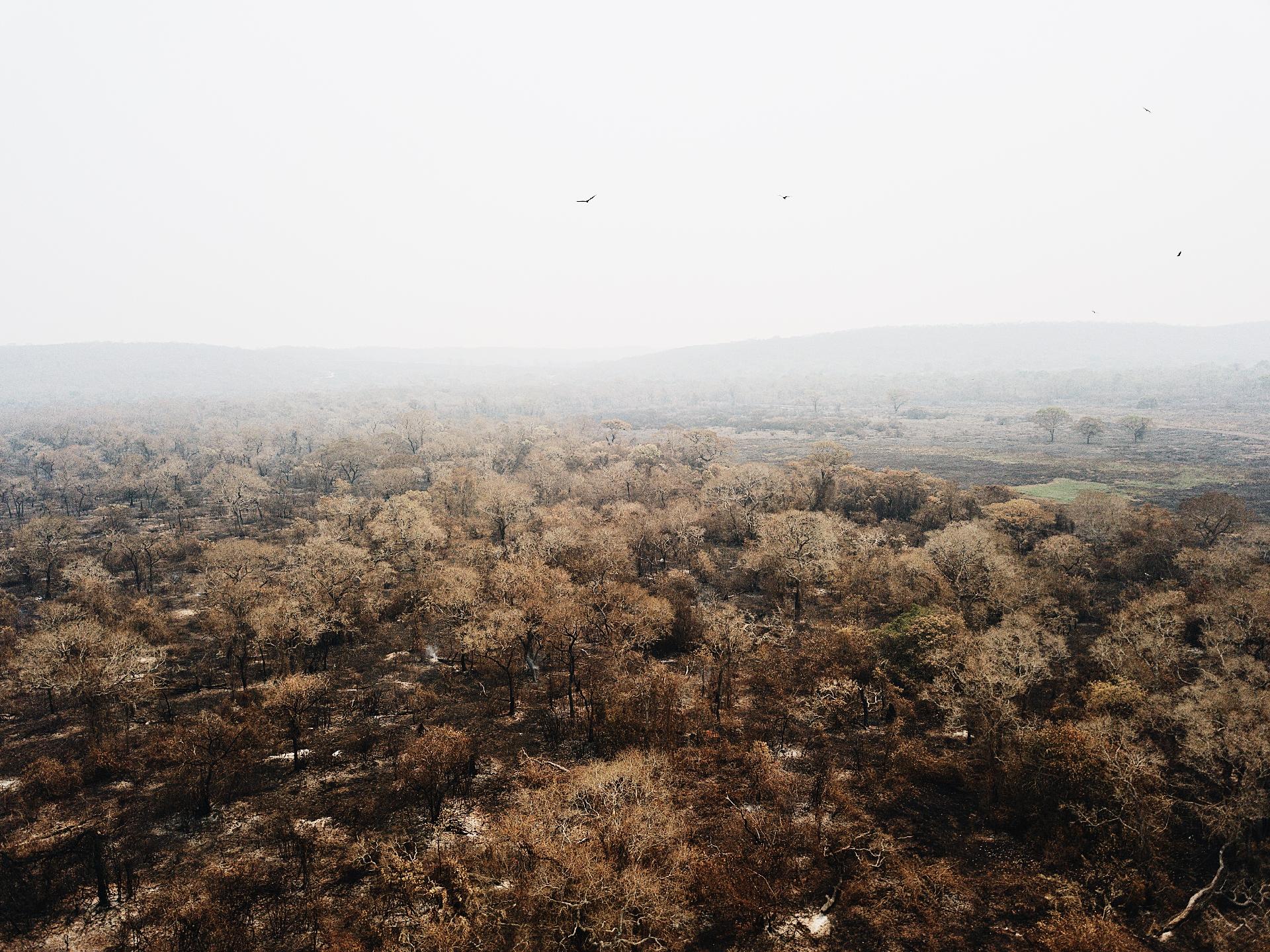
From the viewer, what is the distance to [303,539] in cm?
9088

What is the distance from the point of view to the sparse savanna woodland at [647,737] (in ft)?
85.9

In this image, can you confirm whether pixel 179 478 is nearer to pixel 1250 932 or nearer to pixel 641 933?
pixel 641 933

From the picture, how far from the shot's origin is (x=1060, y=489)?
119 metres

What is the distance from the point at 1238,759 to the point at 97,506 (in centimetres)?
17881

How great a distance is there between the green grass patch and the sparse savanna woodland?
3077 centimetres

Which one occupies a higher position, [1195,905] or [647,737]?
[647,737]

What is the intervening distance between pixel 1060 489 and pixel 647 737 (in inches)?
4785

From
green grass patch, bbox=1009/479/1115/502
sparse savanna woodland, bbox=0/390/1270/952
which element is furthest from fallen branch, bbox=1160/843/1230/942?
green grass patch, bbox=1009/479/1115/502

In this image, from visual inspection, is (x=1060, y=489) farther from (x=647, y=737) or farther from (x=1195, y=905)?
(x=647, y=737)

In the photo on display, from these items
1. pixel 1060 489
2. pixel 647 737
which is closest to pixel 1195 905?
pixel 647 737

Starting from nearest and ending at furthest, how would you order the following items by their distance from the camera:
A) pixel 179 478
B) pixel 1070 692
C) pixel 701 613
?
1. pixel 1070 692
2. pixel 701 613
3. pixel 179 478

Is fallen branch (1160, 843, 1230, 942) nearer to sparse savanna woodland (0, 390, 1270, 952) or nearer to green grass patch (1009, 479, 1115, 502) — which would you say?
sparse savanna woodland (0, 390, 1270, 952)

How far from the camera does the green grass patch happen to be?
111m

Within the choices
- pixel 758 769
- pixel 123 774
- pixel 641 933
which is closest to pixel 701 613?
pixel 758 769
